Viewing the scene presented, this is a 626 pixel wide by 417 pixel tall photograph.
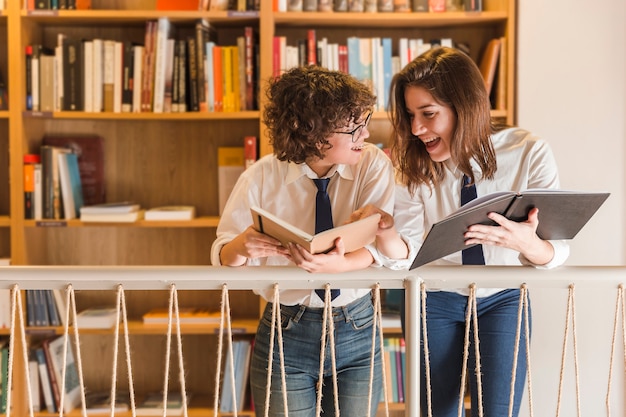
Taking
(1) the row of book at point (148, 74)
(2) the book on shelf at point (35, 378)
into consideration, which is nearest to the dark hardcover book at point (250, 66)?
(1) the row of book at point (148, 74)

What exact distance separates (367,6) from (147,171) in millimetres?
1132

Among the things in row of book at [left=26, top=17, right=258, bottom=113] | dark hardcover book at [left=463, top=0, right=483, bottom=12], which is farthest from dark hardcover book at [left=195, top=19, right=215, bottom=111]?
dark hardcover book at [left=463, top=0, right=483, bottom=12]

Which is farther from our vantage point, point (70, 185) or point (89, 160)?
point (89, 160)

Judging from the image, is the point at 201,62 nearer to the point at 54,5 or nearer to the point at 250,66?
the point at 250,66

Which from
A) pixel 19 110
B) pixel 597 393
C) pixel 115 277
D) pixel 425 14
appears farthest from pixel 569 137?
pixel 19 110

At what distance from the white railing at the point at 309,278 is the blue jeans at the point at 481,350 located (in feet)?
1.46

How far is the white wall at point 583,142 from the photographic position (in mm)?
2592

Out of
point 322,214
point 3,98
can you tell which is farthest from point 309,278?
point 3,98

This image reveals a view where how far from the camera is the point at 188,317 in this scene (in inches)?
110

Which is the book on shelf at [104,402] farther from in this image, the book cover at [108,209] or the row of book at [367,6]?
the row of book at [367,6]

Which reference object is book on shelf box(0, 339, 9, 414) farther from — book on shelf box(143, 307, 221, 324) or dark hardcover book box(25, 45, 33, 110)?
dark hardcover book box(25, 45, 33, 110)

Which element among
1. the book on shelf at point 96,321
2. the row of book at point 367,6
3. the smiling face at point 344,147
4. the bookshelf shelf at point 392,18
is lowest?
the book on shelf at point 96,321

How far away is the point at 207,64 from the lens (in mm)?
2717

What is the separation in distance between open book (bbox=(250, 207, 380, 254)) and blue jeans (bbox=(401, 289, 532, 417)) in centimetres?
44
